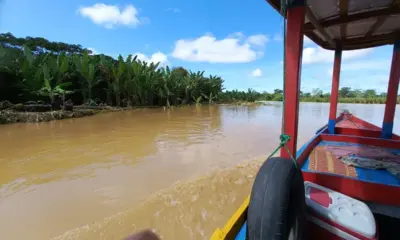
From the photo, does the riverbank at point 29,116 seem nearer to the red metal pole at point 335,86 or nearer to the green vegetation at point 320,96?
the red metal pole at point 335,86

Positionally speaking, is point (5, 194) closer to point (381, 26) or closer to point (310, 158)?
point (310, 158)

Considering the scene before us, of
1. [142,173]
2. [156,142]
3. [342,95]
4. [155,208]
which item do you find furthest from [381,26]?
[342,95]

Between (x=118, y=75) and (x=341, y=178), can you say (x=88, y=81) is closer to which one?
(x=118, y=75)

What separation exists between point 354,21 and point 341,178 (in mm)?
2135

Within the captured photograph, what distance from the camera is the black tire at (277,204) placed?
130 centimetres

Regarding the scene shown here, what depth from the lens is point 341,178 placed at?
1956 millimetres

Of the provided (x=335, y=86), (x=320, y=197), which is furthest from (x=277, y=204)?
(x=335, y=86)

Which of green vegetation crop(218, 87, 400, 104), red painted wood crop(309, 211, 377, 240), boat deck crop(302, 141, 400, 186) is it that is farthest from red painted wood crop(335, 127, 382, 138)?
green vegetation crop(218, 87, 400, 104)

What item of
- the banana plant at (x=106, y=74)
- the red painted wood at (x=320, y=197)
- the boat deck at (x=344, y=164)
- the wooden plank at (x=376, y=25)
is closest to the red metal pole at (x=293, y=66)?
the red painted wood at (x=320, y=197)

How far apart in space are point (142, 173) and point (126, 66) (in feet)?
48.0

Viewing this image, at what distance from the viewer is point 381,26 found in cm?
346

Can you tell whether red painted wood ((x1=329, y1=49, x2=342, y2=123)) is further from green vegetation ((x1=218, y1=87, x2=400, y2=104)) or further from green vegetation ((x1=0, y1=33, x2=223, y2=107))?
green vegetation ((x1=218, y1=87, x2=400, y2=104))

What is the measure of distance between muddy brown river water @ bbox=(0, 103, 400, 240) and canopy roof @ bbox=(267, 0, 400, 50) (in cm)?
246

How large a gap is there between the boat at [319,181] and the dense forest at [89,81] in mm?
13619
